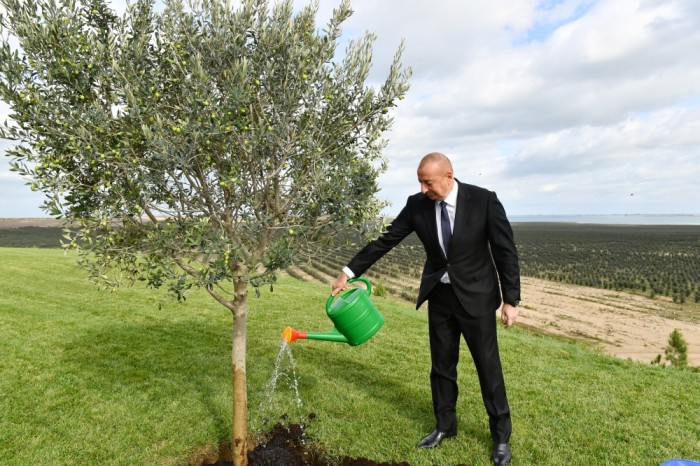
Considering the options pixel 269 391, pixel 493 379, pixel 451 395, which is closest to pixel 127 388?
pixel 269 391

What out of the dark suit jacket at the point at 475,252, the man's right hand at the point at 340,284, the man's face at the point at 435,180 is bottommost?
the man's right hand at the point at 340,284

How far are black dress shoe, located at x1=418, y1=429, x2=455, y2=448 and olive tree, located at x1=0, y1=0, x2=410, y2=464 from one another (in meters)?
2.25

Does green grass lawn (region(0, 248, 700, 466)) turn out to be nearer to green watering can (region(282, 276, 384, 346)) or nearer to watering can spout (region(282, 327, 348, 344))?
watering can spout (region(282, 327, 348, 344))

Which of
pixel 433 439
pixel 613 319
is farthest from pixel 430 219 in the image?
pixel 613 319

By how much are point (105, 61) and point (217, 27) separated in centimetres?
109

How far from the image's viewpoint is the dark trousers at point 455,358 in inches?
A: 203

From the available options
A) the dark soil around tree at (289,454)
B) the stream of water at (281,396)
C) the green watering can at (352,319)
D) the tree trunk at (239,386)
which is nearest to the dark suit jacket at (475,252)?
the green watering can at (352,319)

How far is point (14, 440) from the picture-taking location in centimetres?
546

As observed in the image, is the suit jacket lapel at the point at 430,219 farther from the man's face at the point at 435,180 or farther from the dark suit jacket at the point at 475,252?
the man's face at the point at 435,180

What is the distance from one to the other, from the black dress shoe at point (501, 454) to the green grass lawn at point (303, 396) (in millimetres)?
142

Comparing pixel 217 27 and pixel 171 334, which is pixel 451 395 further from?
pixel 171 334

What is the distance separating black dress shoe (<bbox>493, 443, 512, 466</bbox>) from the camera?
5.14 metres

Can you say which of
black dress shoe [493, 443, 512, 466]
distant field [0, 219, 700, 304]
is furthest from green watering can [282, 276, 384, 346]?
distant field [0, 219, 700, 304]

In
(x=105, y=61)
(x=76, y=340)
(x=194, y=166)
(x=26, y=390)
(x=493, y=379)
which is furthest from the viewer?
(x=76, y=340)
